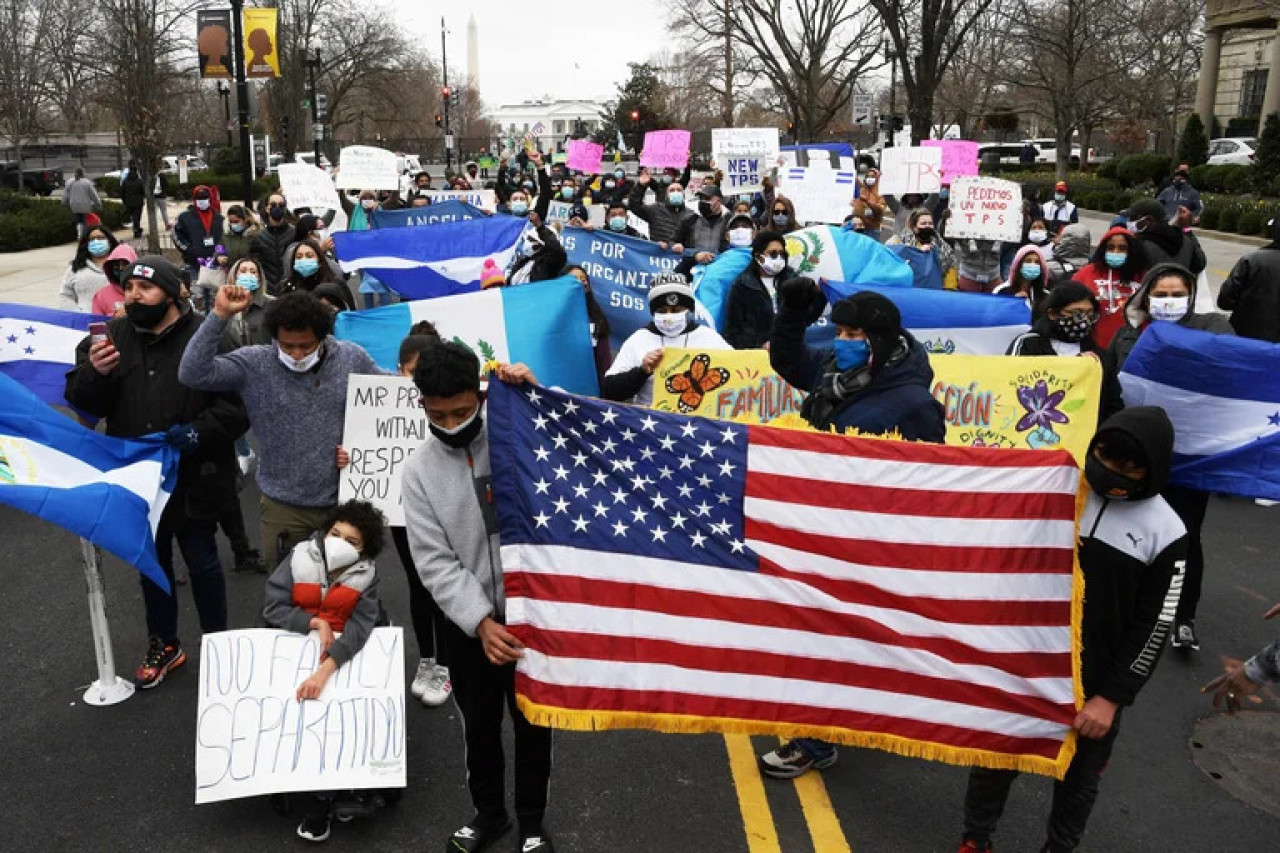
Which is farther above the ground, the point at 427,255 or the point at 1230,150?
the point at 1230,150

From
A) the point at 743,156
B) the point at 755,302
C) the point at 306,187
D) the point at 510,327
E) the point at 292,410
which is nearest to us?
the point at 292,410

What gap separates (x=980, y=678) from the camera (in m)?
3.51

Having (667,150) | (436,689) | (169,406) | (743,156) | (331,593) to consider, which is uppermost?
(667,150)

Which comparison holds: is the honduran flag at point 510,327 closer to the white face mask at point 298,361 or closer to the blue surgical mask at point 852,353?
the white face mask at point 298,361

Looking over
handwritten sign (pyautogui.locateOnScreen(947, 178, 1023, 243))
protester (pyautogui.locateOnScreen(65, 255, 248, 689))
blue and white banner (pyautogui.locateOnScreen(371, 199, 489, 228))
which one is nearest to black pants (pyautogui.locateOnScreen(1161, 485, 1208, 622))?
protester (pyautogui.locateOnScreen(65, 255, 248, 689))

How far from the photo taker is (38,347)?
20.9 feet

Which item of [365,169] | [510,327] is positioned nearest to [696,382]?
[510,327]

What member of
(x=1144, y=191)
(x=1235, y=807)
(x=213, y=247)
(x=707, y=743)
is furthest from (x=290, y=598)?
(x=1144, y=191)

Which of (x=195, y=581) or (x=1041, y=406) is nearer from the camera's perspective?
(x=195, y=581)

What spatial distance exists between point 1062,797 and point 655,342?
333cm

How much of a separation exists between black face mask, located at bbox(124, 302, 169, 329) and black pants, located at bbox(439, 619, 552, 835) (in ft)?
7.10

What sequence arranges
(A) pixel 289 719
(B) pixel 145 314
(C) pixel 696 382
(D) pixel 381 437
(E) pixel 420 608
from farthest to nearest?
(C) pixel 696 382 < (D) pixel 381 437 < (E) pixel 420 608 < (B) pixel 145 314 < (A) pixel 289 719

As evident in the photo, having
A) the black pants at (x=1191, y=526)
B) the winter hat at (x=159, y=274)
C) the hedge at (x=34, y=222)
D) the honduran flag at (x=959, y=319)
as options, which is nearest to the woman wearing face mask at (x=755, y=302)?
the honduran flag at (x=959, y=319)

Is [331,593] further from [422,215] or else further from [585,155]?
[585,155]
